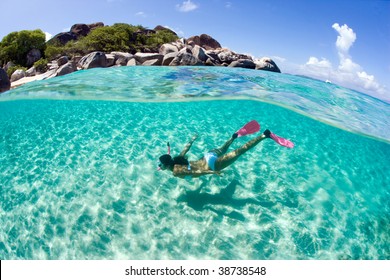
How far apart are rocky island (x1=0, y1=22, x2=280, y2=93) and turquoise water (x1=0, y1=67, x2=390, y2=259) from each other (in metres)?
9.82

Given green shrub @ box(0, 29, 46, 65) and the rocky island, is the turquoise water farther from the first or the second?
green shrub @ box(0, 29, 46, 65)

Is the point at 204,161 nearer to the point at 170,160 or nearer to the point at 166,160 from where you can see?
the point at 170,160

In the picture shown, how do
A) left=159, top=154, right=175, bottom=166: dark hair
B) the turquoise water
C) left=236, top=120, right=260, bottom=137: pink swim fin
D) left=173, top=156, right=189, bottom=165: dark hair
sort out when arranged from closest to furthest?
the turquoise water
left=159, top=154, right=175, bottom=166: dark hair
left=173, top=156, right=189, bottom=165: dark hair
left=236, top=120, right=260, bottom=137: pink swim fin

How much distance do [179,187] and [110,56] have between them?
2061 centimetres

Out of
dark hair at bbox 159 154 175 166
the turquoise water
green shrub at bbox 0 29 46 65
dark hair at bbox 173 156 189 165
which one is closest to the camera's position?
the turquoise water

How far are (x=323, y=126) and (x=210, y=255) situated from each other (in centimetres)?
1088

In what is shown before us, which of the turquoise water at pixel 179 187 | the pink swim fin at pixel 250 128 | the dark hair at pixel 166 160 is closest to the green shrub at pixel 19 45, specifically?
the turquoise water at pixel 179 187

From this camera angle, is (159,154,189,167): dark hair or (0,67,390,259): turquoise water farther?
(159,154,189,167): dark hair

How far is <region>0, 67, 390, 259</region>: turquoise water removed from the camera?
201 inches

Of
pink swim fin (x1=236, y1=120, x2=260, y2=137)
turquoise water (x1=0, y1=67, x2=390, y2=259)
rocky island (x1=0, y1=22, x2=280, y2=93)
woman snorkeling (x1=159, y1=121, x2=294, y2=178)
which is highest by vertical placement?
rocky island (x1=0, y1=22, x2=280, y2=93)

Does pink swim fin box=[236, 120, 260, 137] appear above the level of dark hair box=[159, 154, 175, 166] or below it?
above

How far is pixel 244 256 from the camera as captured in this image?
4887 millimetres

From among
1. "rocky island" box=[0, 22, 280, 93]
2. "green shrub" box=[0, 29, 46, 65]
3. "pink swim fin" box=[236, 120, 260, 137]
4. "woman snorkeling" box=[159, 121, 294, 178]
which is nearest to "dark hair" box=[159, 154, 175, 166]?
"woman snorkeling" box=[159, 121, 294, 178]

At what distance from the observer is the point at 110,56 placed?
75.2 feet
